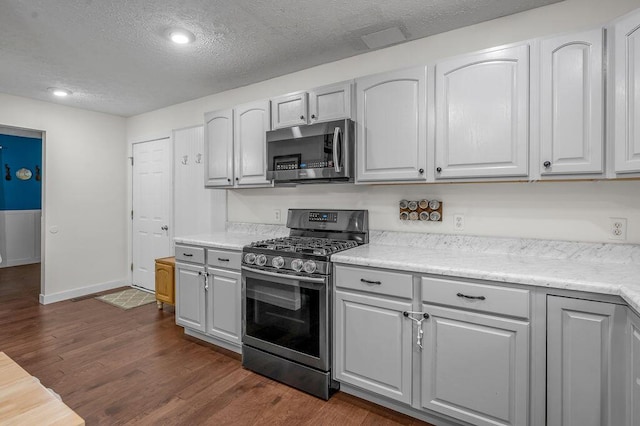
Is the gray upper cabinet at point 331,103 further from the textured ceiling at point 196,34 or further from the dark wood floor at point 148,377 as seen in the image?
the dark wood floor at point 148,377

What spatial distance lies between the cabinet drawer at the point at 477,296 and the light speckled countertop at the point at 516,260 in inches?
2.2

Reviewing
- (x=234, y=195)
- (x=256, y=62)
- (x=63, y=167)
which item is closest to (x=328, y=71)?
(x=256, y=62)

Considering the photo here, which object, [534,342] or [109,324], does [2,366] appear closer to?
[534,342]

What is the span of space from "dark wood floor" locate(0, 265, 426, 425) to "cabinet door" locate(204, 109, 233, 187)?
156cm

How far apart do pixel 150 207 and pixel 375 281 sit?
3779 mm

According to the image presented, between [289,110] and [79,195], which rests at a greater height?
[289,110]

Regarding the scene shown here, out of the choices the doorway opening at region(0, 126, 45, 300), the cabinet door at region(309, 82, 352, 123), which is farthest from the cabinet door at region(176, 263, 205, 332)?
the doorway opening at region(0, 126, 45, 300)

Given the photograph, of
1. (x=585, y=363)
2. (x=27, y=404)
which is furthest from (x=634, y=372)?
(x=27, y=404)

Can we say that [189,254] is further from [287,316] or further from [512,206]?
[512,206]

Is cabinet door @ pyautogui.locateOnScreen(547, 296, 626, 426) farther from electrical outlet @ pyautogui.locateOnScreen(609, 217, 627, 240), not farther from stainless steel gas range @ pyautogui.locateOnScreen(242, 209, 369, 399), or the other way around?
stainless steel gas range @ pyautogui.locateOnScreen(242, 209, 369, 399)

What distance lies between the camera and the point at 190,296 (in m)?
3.14

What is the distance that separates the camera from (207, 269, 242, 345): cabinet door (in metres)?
2.79

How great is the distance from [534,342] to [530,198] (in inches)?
38.2

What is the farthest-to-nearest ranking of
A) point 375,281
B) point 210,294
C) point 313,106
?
1. point 210,294
2. point 313,106
3. point 375,281
